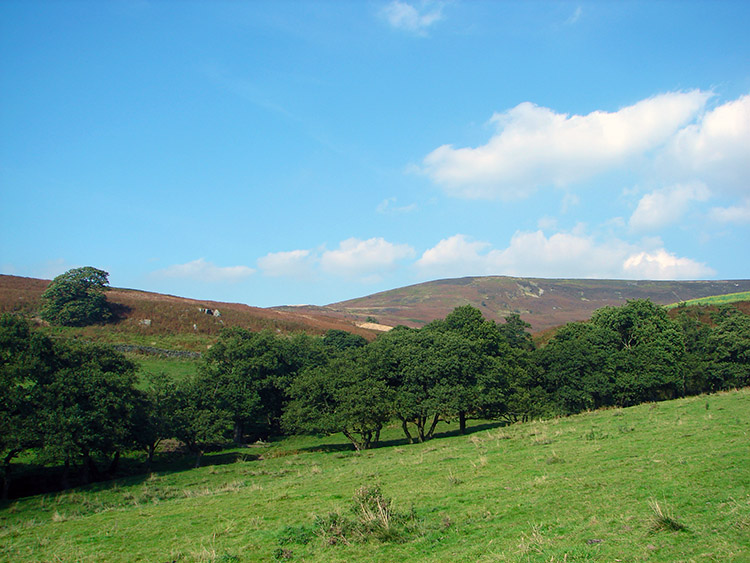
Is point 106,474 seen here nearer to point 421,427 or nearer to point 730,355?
point 421,427

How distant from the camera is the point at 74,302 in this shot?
77500 mm

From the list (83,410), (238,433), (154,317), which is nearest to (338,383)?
(238,433)

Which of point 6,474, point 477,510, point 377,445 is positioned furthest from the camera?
point 377,445

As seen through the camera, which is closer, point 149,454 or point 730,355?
point 149,454

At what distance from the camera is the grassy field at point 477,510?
33.1ft

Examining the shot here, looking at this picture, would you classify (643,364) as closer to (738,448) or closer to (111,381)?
(738,448)

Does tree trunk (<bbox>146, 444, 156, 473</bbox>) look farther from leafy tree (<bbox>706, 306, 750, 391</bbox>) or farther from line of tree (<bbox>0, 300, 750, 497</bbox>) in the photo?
leafy tree (<bbox>706, 306, 750, 391</bbox>)

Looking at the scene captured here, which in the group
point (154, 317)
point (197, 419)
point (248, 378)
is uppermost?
point (154, 317)

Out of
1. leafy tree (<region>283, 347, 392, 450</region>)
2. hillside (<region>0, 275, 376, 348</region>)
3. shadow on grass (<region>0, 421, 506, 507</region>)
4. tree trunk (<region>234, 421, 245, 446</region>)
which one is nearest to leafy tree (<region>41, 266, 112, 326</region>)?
hillside (<region>0, 275, 376, 348</region>)

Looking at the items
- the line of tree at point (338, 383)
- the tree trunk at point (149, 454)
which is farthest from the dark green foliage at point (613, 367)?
the tree trunk at point (149, 454)

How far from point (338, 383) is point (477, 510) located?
28259mm

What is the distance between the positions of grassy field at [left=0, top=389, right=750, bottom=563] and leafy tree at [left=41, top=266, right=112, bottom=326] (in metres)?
59.3

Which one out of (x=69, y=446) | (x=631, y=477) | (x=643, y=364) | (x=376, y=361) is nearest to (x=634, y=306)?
(x=643, y=364)

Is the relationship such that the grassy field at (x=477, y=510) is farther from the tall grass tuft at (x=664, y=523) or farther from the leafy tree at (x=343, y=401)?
the leafy tree at (x=343, y=401)
